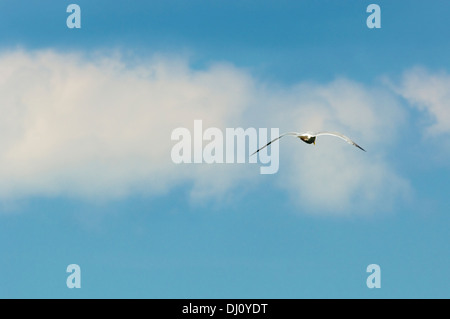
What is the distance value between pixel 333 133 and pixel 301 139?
6.00 meters
